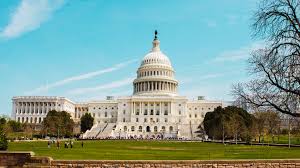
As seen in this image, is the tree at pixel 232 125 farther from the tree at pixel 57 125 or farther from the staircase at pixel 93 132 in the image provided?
the tree at pixel 57 125

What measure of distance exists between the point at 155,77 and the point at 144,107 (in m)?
14.4

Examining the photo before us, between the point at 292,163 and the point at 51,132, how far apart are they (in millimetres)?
91663

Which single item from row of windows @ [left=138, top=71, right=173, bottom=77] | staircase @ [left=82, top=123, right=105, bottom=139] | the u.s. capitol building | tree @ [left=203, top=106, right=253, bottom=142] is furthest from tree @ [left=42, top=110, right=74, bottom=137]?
row of windows @ [left=138, top=71, right=173, bottom=77]

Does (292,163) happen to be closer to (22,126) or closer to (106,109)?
(22,126)

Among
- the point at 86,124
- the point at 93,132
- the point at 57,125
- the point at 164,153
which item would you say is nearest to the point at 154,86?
the point at 86,124

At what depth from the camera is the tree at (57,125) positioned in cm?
10881

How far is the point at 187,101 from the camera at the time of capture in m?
157

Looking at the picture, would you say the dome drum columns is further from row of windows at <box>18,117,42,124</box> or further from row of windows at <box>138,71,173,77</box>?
row of windows at <box>18,117,42,124</box>

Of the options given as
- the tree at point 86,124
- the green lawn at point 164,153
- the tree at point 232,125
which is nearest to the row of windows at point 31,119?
the tree at point 86,124

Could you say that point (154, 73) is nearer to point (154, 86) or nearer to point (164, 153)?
point (154, 86)

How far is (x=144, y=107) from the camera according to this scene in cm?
15338

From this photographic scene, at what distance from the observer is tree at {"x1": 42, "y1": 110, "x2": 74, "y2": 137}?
109 metres

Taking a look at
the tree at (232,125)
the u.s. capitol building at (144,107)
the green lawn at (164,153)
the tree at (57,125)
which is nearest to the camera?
the green lawn at (164,153)

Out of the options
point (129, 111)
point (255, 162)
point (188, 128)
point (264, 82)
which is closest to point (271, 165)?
point (255, 162)
